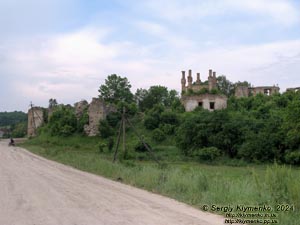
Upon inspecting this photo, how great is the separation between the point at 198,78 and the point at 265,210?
50.8 metres

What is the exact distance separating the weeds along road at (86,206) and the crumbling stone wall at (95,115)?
29.8 meters

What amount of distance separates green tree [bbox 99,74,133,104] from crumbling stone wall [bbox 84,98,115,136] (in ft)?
47.2

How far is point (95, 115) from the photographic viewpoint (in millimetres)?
45281

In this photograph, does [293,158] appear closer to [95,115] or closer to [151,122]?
[151,122]

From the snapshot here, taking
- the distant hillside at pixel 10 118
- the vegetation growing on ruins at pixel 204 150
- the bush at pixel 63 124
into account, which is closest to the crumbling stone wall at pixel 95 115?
the vegetation growing on ruins at pixel 204 150

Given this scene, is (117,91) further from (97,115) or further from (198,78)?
(97,115)

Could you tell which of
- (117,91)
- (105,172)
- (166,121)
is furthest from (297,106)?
(117,91)

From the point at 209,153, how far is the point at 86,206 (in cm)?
2342

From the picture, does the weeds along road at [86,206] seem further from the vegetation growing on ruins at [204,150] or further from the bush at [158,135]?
the bush at [158,135]

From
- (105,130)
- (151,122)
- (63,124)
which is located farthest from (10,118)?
(151,122)

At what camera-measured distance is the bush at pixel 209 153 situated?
108ft

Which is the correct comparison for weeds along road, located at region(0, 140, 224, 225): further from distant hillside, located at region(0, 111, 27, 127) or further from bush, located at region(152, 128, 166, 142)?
distant hillside, located at region(0, 111, 27, 127)

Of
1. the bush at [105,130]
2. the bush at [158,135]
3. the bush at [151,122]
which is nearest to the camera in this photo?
the bush at [158,135]

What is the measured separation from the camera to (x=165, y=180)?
552 inches
